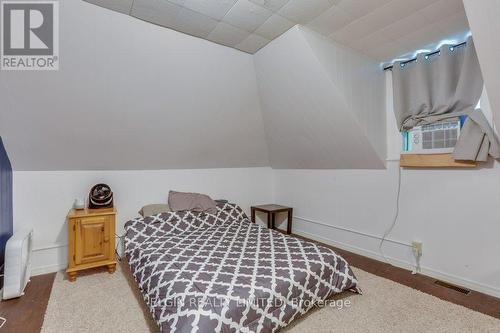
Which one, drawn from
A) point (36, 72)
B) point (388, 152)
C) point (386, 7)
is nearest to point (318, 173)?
point (388, 152)

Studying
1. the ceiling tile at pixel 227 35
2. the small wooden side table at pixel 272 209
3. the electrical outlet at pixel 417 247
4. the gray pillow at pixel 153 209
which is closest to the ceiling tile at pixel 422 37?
the ceiling tile at pixel 227 35

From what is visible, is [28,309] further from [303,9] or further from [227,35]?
[303,9]

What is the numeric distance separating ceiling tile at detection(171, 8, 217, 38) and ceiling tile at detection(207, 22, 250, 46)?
0.05 m

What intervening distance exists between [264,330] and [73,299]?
1689 millimetres

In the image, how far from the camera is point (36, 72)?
213 cm

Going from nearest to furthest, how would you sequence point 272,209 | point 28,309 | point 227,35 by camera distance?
point 28,309
point 227,35
point 272,209

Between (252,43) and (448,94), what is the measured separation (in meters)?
1.94

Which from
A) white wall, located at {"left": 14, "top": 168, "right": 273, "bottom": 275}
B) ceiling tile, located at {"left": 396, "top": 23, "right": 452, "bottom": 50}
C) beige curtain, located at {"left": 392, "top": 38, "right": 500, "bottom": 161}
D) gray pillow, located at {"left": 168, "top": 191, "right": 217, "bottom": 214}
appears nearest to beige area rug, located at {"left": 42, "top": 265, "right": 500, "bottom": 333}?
white wall, located at {"left": 14, "top": 168, "right": 273, "bottom": 275}

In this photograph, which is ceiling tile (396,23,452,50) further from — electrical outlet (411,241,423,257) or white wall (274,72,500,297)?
electrical outlet (411,241,423,257)

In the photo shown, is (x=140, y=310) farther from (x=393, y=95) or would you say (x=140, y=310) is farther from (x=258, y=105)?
(x=393, y=95)

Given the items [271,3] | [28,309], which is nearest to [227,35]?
[271,3]

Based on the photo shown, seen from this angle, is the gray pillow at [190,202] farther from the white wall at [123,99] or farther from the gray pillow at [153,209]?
the white wall at [123,99]

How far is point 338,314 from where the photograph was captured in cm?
196

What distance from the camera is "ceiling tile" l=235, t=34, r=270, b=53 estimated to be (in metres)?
2.54
